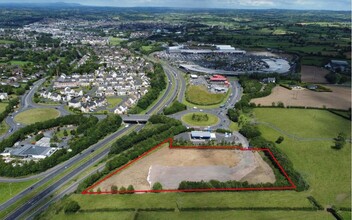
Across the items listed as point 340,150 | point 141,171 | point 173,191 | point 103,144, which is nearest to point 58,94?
point 103,144

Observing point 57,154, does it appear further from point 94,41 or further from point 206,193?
point 94,41

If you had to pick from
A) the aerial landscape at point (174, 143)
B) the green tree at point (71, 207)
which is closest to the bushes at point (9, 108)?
the aerial landscape at point (174, 143)

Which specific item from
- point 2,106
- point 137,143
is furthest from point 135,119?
point 2,106

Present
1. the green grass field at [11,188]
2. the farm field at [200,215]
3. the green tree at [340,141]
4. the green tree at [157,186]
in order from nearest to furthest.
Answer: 1. the farm field at [200,215]
2. the green tree at [157,186]
3. the green grass field at [11,188]
4. the green tree at [340,141]

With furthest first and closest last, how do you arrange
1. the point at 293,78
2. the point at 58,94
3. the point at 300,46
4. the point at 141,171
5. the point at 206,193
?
the point at 300,46 < the point at 293,78 < the point at 58,94 < the point at 141,171 < the point at 206,193

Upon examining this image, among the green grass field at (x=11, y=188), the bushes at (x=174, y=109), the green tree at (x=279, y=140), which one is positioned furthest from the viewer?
the bushes at (x=174, y=109)

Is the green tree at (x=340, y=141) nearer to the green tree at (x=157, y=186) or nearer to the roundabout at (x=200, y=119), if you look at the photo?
the roundabout at (x=200, y=119)

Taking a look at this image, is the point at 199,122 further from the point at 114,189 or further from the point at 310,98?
the point at 310,98

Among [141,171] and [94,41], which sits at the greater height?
[94,41]
